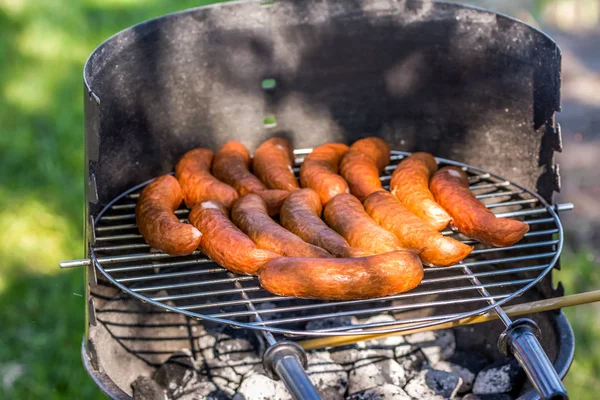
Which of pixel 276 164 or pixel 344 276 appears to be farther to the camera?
pixel 276 164

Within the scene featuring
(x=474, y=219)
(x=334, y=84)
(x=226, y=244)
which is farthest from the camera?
(x=334, y=84)

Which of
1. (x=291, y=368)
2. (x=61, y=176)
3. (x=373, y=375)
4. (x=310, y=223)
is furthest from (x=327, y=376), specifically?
(x=61, y=176)

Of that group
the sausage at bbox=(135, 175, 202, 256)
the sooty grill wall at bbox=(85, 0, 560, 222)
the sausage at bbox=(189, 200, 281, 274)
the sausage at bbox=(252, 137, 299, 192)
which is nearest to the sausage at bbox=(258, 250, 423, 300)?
the sausage at bbox=(189, 200, 281, 274)

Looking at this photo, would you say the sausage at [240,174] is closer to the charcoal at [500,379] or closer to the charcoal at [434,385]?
the charcoal at [434,385]

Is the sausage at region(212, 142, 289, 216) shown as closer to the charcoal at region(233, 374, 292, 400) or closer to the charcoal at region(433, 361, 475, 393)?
the charcoal at region(233, 374, 292, 400)

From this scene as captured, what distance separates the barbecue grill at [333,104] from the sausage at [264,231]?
1.02 feet

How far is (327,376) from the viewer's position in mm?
2932

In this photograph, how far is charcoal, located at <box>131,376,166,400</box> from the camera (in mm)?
2732

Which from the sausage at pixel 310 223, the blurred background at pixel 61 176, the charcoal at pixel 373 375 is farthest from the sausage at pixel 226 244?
the blurred background at pixel 61 176

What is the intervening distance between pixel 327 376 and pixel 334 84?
1.24 meters

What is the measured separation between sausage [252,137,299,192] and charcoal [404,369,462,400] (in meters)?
0.88

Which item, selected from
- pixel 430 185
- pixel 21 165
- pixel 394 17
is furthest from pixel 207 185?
pixel 21 165

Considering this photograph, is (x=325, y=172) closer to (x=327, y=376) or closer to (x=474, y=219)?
(x=474, y=219)

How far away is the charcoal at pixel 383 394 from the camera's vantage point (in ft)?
8.96
